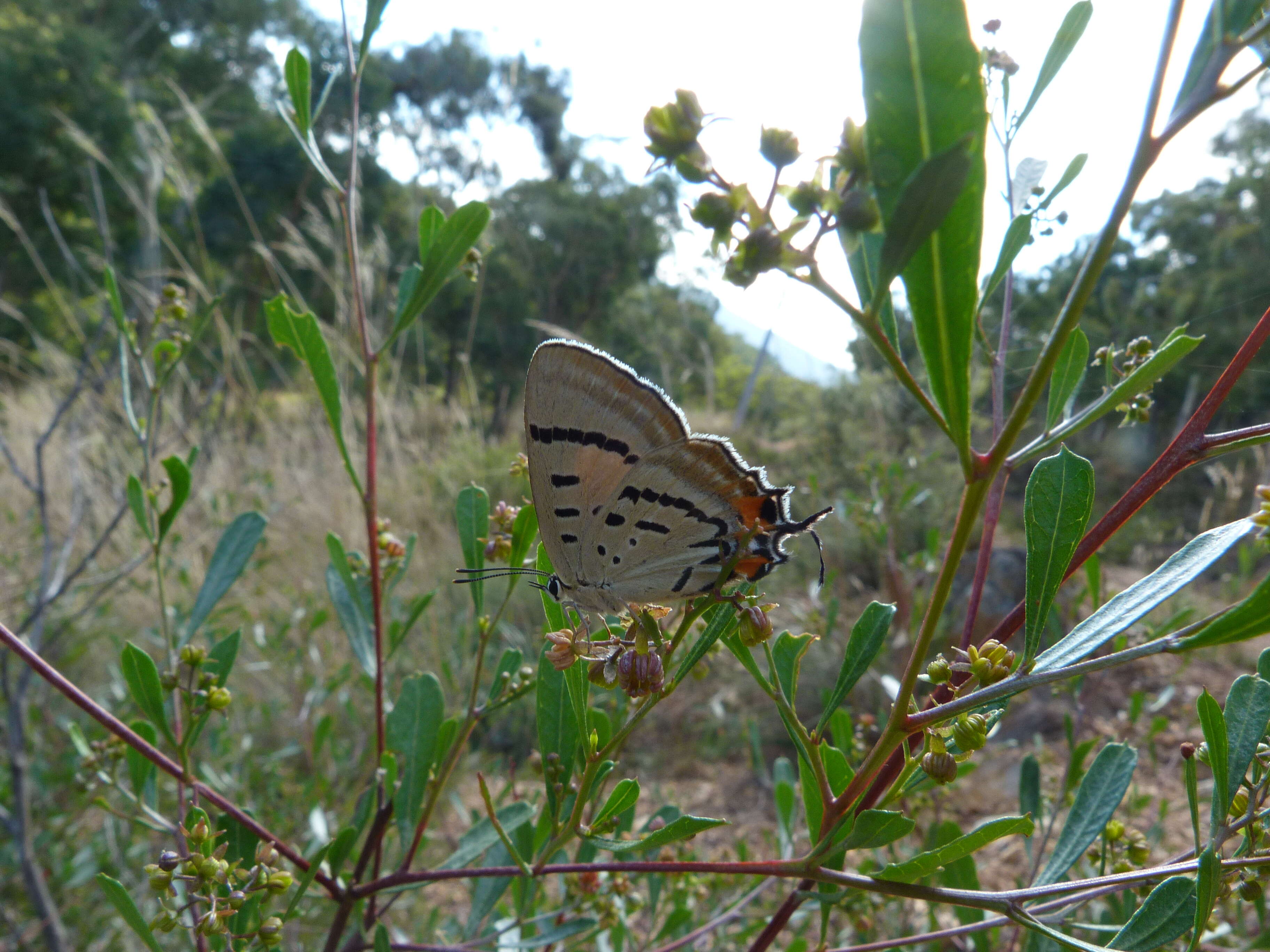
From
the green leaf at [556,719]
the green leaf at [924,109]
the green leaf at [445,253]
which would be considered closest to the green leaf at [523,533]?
the green leaf at [556,719]

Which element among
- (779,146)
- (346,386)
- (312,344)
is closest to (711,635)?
(779,146)

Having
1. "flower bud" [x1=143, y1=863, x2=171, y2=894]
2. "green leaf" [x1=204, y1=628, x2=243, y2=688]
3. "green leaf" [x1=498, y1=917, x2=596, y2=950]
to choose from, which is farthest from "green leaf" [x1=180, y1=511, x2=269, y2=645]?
"green leaf" [x1=498, y1=917, x2=596, y2=950]

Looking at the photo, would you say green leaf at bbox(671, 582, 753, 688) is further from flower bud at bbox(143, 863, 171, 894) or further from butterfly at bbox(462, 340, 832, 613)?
flower bud at bbox(143, 863, 171, 894)

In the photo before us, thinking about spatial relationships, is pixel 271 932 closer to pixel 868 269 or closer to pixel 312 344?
pixel 312 344

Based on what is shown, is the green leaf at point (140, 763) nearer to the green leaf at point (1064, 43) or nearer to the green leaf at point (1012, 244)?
the green leaf at point (1012, 244)

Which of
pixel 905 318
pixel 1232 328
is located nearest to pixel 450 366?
pixel 905 318
